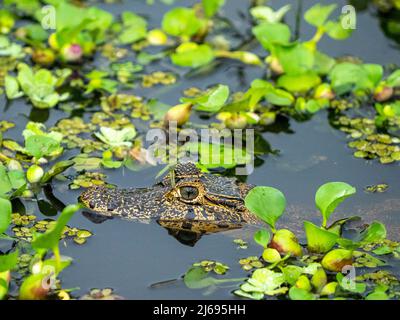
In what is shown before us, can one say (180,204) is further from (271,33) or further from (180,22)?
(180,22)

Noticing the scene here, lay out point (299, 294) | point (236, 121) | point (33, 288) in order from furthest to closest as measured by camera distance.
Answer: point (236, 121), point (299, 294), point (33, 288)

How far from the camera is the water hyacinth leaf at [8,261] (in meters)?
4.95

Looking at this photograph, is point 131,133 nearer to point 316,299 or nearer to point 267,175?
point 267,175

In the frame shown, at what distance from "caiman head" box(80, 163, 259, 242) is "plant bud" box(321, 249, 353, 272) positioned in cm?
84

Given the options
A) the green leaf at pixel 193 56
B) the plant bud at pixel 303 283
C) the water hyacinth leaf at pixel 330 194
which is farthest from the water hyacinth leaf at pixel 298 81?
the plant bud at pixel 303 283

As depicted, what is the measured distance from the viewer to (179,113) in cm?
690

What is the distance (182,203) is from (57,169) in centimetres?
95

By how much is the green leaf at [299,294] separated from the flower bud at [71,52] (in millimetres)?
3632

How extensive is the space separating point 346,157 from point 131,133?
1.77 metres

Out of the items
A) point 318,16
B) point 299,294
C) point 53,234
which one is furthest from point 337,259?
point 318,16

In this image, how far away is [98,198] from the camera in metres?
5.92

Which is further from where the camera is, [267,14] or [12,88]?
[267,14]

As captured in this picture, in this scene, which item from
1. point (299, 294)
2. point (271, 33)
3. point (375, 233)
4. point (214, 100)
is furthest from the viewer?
point (271, 33)
